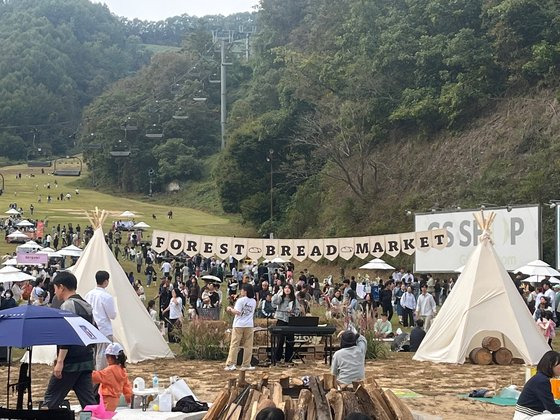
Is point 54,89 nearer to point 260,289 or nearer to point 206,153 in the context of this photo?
point 206,153

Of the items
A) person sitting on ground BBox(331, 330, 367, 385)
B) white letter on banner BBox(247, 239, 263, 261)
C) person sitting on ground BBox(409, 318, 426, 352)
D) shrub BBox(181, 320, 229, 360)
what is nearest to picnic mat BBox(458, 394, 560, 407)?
person sitting on ground BBox(331, 330, 367, 385)

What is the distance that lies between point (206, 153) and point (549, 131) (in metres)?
52.8

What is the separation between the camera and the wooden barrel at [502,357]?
58.1 feet

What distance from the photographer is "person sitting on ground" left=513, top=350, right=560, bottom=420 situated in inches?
338

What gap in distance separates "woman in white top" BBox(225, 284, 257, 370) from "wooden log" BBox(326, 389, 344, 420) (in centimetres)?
687

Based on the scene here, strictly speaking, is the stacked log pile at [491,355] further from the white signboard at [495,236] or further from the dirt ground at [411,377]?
the white signboard at [495,236]

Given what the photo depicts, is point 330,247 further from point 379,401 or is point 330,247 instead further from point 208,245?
point 379,401

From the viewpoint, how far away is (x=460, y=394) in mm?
13703

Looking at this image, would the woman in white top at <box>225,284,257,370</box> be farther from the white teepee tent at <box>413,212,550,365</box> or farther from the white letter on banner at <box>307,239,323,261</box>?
the white letter on banner at <box>307,239,323,261</box>

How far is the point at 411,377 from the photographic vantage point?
615 inches

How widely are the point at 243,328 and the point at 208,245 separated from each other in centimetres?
403

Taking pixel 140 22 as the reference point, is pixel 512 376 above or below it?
below

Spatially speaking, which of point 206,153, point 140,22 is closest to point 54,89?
point 206,153

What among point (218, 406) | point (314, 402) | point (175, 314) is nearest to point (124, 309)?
point (175, 314)
